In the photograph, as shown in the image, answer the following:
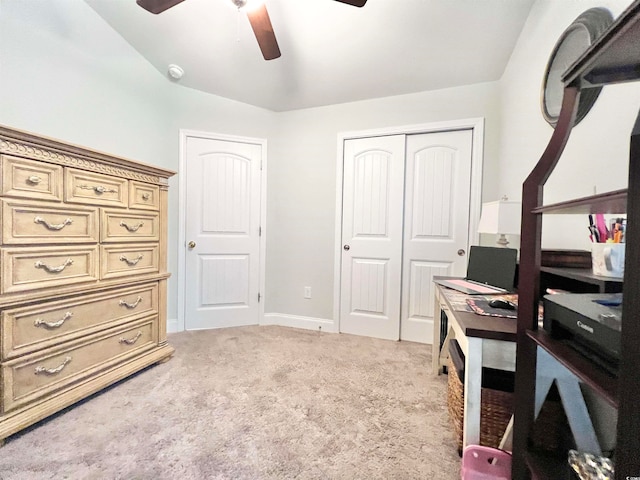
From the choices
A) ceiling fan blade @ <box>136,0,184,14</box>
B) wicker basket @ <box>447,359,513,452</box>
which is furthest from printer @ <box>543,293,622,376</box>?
ceiling fan blade @ <box>136,0,184,14</box>

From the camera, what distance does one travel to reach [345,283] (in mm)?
2820

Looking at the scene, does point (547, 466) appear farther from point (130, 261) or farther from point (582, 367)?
point (130, 261)

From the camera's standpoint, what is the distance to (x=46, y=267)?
1395 mm

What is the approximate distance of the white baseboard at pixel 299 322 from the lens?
2854 mm

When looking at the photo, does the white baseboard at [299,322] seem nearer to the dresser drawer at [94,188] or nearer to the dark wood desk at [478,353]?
the dresser drawer at [94,188]

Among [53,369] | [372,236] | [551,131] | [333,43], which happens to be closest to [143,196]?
[53,369]

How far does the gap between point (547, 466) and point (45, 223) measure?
2.21 m

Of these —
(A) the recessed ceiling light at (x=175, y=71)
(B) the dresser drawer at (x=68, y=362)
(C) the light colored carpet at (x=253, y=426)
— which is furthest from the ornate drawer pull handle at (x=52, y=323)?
(A) the recessed ceiling light at (x=175, y=71)

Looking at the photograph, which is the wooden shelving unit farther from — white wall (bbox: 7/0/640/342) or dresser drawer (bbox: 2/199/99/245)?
dresser drawer (bbox: 2/199/99/245)

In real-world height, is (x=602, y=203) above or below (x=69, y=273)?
above

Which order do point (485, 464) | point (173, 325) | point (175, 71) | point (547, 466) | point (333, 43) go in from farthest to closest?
1. point (173, 325)
2. point (175, 71)
3. point (333, 43)
4. point (485, 464)
5. point (547, 466)

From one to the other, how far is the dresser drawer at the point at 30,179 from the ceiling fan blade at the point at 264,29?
130 cm

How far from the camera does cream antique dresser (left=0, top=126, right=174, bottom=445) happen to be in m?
1.27

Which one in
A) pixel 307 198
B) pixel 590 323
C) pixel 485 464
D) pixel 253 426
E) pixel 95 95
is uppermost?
pixel 95 95
